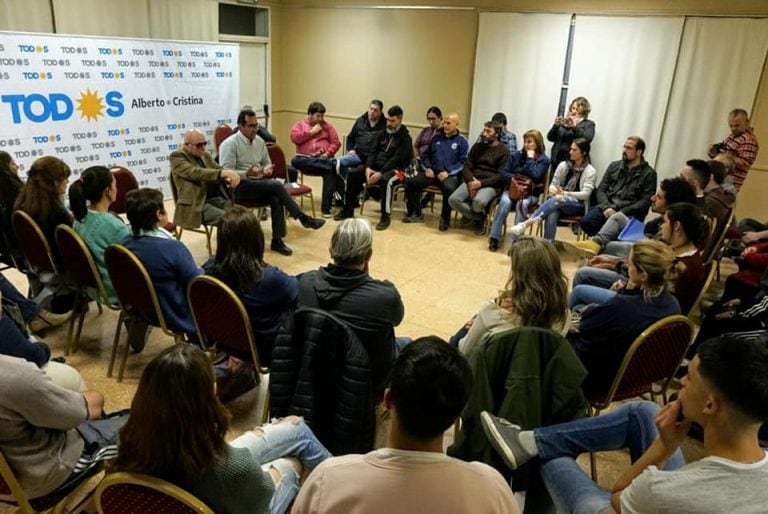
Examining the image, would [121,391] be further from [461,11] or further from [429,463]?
[461,11]

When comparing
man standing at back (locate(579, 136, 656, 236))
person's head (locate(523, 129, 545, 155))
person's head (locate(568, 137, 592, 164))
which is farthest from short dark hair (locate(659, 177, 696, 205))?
person's head (locate(523, 129, 545, 155))

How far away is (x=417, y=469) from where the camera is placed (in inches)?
44.0

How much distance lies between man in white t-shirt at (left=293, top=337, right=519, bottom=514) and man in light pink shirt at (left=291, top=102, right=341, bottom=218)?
16.9 feet

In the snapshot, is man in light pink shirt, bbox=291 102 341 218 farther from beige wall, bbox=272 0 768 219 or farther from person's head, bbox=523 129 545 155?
person's head, bbox=523 129 545 155

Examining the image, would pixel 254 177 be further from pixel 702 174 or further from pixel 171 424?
pixel 171 424

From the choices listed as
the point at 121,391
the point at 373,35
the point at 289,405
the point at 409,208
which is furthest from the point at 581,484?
the point at 373,35

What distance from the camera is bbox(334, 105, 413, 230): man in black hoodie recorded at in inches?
240

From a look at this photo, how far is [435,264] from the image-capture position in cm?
500

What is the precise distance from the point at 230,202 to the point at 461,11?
3948 mm

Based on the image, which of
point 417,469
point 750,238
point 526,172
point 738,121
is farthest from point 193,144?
point 738,121

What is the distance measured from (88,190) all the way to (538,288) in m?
2.46

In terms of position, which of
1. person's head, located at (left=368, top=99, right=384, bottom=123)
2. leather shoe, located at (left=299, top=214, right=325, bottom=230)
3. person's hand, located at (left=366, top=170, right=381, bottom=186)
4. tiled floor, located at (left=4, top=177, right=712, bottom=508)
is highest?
person's head, located at (left=368, top=99, right=384, bottom=123)

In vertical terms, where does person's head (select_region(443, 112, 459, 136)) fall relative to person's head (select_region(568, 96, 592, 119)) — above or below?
below

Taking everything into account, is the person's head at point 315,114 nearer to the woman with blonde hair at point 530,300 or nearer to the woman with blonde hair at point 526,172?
the woman with blonde hair at point 526,172
